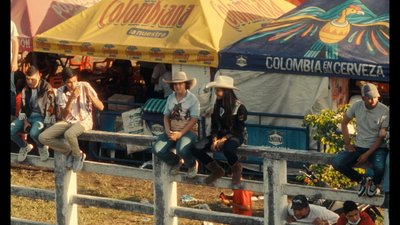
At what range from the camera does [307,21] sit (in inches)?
494

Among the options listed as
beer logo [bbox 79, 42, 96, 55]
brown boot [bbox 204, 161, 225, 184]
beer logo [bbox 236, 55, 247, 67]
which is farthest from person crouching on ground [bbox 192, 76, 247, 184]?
A: beer logo [bbox 79, 42, 96, 55]

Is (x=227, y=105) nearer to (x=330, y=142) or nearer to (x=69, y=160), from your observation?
(x=69, y=160)

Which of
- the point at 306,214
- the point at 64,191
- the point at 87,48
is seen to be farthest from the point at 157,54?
the point at 306,214

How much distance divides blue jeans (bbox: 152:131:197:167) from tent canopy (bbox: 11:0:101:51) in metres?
8.62

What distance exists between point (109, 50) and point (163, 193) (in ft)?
22.9

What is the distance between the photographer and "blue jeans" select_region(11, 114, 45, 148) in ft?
26.3

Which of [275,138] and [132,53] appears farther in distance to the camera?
[132,53]

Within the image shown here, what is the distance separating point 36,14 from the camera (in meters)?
15.5

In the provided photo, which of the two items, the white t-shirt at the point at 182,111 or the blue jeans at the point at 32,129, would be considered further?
the blue jeans at the point at 32,129

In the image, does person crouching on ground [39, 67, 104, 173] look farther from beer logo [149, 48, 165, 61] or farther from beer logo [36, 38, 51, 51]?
beer logo [36, 38, 51, 51]

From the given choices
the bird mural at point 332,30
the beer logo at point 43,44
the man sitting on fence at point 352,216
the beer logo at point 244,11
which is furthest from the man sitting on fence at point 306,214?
the beer logo at point 43,44

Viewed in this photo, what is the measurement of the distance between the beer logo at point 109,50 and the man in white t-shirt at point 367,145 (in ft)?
Result: 25.5

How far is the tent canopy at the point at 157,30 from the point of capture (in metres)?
12.7

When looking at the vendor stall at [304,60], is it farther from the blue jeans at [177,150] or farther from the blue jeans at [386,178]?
the blue jeans at [386,178]
